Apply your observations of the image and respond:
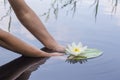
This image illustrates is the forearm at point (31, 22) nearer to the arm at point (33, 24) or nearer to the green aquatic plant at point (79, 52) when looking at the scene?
the arm at point (33, 24)

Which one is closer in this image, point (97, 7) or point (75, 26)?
point (75, 26)

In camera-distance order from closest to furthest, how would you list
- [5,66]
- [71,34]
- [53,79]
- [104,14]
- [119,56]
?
1. [53,79]
2. [5,66]
3. [119,56]
4. [71,34]
5. [104,14]

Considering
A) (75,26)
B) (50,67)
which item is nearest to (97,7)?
(75,26)

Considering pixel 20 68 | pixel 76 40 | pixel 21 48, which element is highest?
pixel 76 40

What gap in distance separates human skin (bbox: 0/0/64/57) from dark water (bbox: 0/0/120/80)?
4 cm

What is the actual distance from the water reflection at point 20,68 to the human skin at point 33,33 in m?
0.05

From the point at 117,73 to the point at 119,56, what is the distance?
29cm

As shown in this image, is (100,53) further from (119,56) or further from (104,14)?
(104,14)

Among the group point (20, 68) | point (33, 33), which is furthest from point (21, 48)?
point (33, 33)

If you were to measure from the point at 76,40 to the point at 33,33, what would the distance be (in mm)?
276

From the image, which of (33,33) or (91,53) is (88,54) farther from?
(33,33)

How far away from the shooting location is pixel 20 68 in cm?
228

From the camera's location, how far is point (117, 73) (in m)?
2.26

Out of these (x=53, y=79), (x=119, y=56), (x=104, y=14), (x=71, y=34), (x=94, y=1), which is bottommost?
(x=53, y=79)
